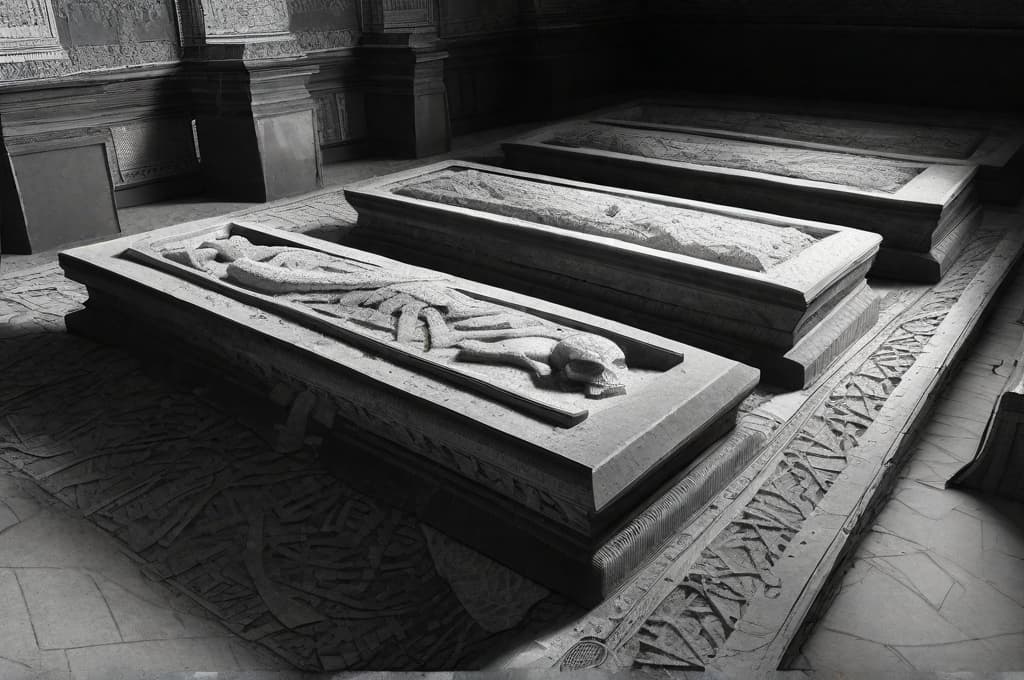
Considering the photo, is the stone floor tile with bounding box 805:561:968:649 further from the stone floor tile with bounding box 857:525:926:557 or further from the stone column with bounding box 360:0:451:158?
the stone column with bounding box 360:0:451:158

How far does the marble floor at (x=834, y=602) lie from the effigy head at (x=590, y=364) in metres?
0.85

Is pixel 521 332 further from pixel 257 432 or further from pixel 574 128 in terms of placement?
pixel 574 128

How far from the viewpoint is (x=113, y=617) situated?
6.89 ft

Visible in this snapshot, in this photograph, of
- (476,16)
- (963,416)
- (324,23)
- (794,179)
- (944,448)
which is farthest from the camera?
(476,16)

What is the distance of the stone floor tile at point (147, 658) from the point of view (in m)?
1.93

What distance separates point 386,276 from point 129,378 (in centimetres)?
113

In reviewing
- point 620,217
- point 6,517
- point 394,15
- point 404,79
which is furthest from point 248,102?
point 6,517

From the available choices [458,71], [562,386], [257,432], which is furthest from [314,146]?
[562,386]

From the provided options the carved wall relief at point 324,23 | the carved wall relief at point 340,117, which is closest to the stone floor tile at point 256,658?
the carved wall relief at point 340,117

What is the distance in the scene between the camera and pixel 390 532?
240cm

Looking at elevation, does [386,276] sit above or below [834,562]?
above

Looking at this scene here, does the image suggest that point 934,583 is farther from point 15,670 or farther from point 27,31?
point 27,31

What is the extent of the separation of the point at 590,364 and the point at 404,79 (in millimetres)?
5044

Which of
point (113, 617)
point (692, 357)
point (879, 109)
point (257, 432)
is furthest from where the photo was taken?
point (879, 109)
